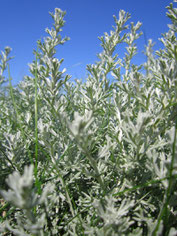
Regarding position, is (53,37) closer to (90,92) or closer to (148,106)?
(90,92)

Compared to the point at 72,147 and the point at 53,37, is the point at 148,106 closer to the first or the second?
the point at 72,147

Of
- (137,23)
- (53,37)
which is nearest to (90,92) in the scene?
(53,37)

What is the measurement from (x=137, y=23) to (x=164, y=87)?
8.62 ft

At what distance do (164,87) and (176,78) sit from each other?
0.13 meters

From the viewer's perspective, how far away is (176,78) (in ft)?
5.43

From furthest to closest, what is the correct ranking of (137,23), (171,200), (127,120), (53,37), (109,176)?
(137,23) → (53,37) → (109,176) → (127,120) → (171,200)

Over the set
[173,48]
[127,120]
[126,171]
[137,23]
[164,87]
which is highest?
[137,23]

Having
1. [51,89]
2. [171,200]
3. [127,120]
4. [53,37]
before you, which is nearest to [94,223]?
[171,200]

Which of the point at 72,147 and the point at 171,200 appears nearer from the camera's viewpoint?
the point at 171,200

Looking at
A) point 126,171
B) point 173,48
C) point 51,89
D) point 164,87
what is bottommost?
point 126,171

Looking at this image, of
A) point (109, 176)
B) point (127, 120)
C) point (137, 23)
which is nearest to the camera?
point (127, 120)

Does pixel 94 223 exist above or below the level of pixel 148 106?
below

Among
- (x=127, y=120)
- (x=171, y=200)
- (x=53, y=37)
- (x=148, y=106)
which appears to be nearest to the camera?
(x=171, y=200)

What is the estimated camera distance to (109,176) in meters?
1.89
